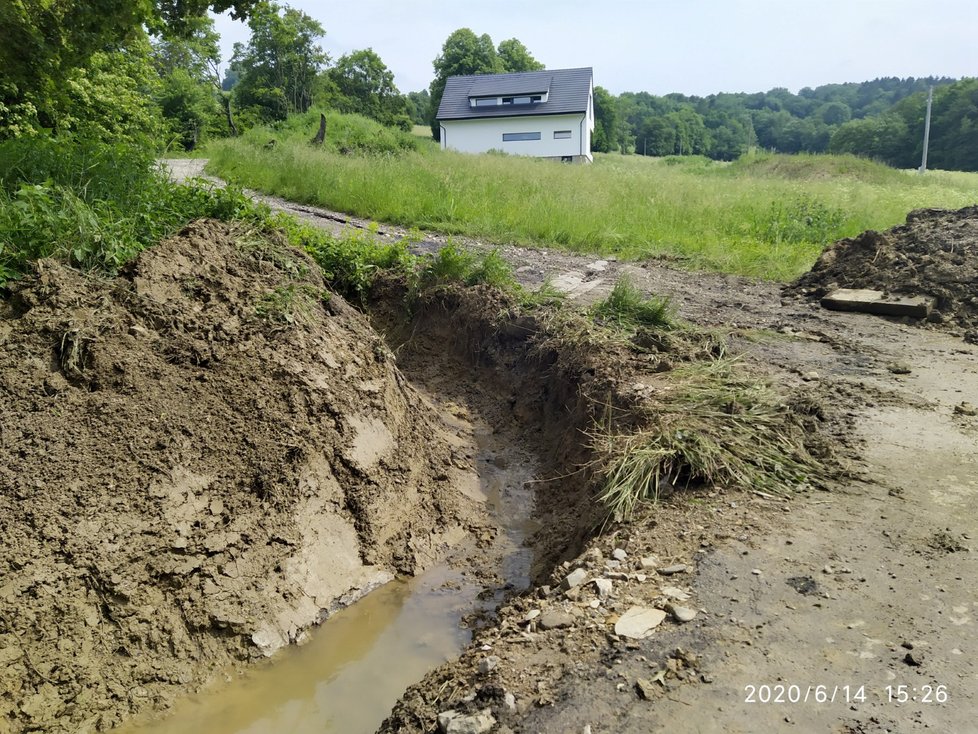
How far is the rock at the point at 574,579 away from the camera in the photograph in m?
3.30

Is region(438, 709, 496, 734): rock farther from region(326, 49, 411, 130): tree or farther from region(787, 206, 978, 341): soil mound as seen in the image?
region(326, 49, 411, 130): tree

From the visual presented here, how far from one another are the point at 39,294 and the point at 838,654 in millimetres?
4474

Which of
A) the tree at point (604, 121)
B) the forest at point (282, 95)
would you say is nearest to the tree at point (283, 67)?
the forest at point (282, 95)

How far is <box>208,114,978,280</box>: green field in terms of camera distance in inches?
411

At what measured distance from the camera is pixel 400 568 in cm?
434

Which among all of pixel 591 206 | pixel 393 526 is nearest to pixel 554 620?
pixel 393 526

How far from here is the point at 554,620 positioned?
3004mm

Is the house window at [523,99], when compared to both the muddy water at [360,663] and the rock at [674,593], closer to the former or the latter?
the muddy water at [360,663]

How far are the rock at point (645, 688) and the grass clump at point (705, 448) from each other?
1311 mm

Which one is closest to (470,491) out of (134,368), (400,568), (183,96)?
(400,568)

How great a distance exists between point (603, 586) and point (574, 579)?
0.61 ft

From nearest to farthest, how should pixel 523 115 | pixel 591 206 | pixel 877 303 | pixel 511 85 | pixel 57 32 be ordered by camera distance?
1. pixel 57 32
2. pixel 877 303
3. pixel 591 206
4. pixel 523 115
5. pixel 511 85

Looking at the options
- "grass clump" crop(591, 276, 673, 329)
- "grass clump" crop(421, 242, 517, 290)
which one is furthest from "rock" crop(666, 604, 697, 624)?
"grass clump" crop(421, 242, 517, 290)

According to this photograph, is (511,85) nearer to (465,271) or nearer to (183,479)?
(465,271)
